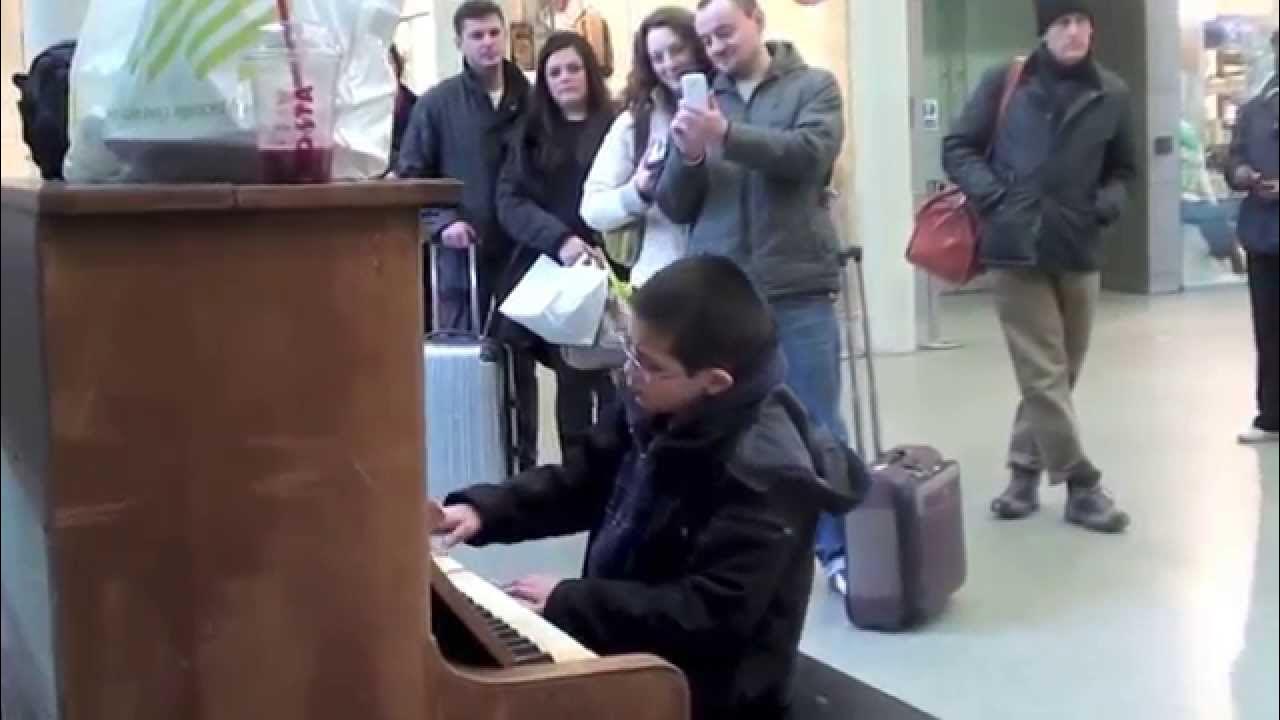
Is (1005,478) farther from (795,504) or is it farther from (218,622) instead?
(218,622)

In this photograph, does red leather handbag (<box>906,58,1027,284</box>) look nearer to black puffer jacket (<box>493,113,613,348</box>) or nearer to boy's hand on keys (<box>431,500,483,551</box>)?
black puffer jacket (<box>493,113,613,348</box>)

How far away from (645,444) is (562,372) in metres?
1.28

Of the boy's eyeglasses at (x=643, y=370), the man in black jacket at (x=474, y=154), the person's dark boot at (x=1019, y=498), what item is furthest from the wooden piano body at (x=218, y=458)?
the man in black jacket at (x=474, y=154)

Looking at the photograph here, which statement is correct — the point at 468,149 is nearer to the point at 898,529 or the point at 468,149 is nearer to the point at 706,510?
the point at 898,529

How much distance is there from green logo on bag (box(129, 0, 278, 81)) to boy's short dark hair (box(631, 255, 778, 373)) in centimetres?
62

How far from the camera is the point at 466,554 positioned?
3.08 meters

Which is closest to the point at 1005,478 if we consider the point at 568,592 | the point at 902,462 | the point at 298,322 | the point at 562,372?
the point at 902,462

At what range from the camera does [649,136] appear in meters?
3.06

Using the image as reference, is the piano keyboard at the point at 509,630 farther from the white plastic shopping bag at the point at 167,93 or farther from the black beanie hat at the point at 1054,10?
the black beanie hat at the point at 1054,10

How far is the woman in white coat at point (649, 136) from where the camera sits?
300 centimetres

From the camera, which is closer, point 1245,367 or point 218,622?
point 218,622

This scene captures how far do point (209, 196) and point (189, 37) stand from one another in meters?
0.24

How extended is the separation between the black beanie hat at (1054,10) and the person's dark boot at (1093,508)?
659mm

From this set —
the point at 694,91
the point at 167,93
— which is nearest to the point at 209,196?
the point at 167,93
